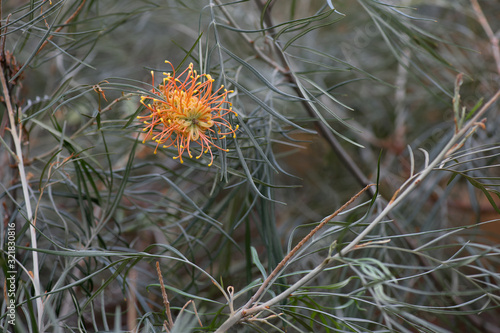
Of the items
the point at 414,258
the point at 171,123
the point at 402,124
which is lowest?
the point at 414,258

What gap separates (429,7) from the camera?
755mm

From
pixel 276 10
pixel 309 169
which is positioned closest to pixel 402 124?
pixel 309 169

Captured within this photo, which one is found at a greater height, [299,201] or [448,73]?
[448,73]

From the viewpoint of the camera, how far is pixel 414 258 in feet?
1.65

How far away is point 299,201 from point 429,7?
1.40 feet

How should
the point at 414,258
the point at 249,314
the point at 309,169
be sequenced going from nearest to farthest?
the point at 249,314, the point at 414,258, the point at 309,169

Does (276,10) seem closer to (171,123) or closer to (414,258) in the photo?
(414,258)

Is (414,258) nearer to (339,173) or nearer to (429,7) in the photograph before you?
(339,173)

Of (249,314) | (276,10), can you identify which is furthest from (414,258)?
(276,10)

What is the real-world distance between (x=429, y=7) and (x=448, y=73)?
15 cm

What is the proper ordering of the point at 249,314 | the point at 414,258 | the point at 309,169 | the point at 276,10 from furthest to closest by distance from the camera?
the point at 276,10 → the point at 309,169 → the point at 414,258 → the point at 249,314

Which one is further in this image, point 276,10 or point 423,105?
point 276,10

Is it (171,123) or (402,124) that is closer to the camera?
(171,123)

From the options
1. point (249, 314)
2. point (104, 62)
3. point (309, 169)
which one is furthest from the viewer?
point (309, 169)
